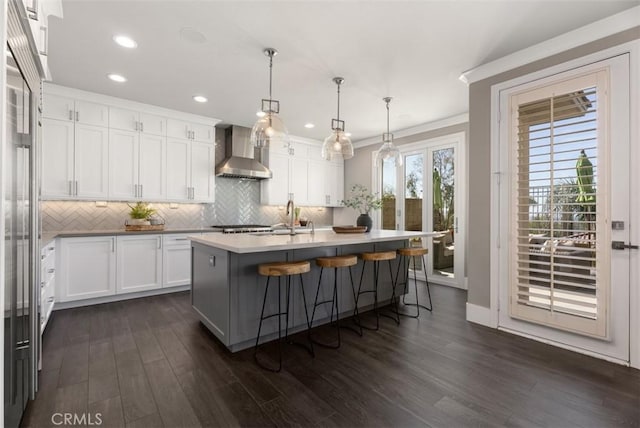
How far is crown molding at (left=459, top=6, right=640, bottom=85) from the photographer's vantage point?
2336mm

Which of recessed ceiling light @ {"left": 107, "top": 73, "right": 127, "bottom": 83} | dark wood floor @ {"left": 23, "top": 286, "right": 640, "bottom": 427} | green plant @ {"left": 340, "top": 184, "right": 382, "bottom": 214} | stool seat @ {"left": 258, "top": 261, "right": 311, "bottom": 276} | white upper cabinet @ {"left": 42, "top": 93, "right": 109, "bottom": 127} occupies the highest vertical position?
recessed ceiling light @ {"left": 107, "top": 73, "right": 127, "bottom": 83}

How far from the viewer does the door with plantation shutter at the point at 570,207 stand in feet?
7.85

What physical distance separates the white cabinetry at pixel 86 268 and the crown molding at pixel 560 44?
15.8 feet

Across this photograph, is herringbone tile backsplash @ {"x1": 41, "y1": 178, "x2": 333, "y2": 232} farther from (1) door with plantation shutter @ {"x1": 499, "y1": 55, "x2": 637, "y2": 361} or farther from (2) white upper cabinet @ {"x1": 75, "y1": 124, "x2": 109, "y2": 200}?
(1) door with plantation shutter @ {"x1": 499, "y1": 55, "x2": 637, "y2": 361}

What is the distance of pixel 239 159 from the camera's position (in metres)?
5.25

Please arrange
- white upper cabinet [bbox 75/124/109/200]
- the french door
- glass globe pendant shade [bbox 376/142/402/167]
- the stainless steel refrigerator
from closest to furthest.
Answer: the stainless steel refrigerator < glass globe pendant shade [bbox 376/142/402/167] < white upper cabinet [bbox 75/124/109/200] < the french door

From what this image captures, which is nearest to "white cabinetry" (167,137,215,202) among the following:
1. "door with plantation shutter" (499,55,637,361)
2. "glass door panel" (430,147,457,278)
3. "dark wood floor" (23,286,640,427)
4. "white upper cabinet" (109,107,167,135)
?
"white upper cabinet" (109,107,167,135)

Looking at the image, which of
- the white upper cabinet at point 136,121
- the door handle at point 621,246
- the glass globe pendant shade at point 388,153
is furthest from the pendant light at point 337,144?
the white upper cabinet at point 136,121

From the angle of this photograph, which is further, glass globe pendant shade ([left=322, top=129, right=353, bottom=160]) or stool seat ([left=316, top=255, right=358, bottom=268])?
glass globe pendant shade ([left=322, top=129, right=353, bottom=160])

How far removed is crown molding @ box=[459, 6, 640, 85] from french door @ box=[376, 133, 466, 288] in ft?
5.87

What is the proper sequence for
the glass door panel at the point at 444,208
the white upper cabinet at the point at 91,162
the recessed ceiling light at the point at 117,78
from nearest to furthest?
the recessed ceiling light at the point at 117,78 < the white upper cabinet at the point at 91,162 < the glass door panel at the point at 444,208

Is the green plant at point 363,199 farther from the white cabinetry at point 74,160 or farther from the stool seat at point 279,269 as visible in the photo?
the white cabinetry at point 74,160

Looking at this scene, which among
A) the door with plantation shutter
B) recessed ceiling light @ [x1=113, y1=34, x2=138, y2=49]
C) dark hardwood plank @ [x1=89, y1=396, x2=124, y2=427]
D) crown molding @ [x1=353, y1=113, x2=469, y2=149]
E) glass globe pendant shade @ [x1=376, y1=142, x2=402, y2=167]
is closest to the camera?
dark hardwood plank @ [x1=89, y1=396, x2=124, y2=427]

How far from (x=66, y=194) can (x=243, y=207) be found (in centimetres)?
263
